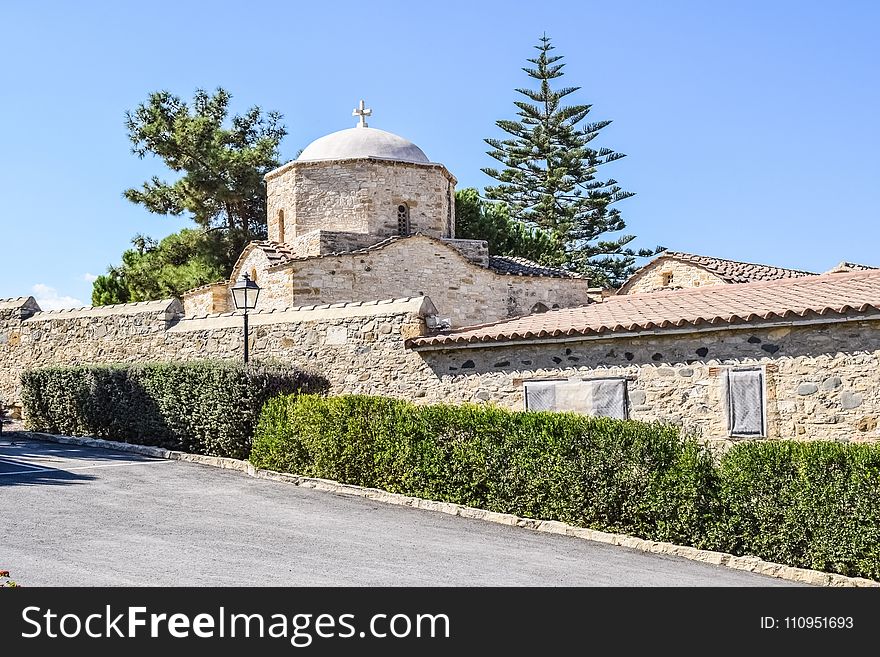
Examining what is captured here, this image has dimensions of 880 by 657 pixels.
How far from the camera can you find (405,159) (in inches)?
1058

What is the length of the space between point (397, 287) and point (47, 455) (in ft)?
35.1

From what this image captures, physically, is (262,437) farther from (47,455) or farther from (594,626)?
(594,626)

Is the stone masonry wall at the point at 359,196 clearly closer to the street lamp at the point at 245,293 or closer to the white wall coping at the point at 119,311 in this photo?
the white wall coping at the point at 119,311

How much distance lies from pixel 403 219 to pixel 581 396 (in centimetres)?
1349

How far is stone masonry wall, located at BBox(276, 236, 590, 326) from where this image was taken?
914 inches

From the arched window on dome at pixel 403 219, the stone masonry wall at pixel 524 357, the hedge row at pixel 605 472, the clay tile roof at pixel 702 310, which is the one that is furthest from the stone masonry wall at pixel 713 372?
the arched window on dome at pixel 403 219

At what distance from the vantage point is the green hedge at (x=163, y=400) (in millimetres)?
15445

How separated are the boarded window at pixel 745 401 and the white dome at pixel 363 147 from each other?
15662 mm

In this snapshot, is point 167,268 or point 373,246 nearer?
point 373,246

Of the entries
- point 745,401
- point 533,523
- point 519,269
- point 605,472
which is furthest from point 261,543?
point 519,269

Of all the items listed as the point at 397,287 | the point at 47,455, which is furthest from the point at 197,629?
the point at 397,287

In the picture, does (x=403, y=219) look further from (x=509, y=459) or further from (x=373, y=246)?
(x=509, y=459)

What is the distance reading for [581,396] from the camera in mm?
14141

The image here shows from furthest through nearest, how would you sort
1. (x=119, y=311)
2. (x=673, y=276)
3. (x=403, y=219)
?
(x=673, y=276)
(x=403, y=219)
(x=119, y=311)
